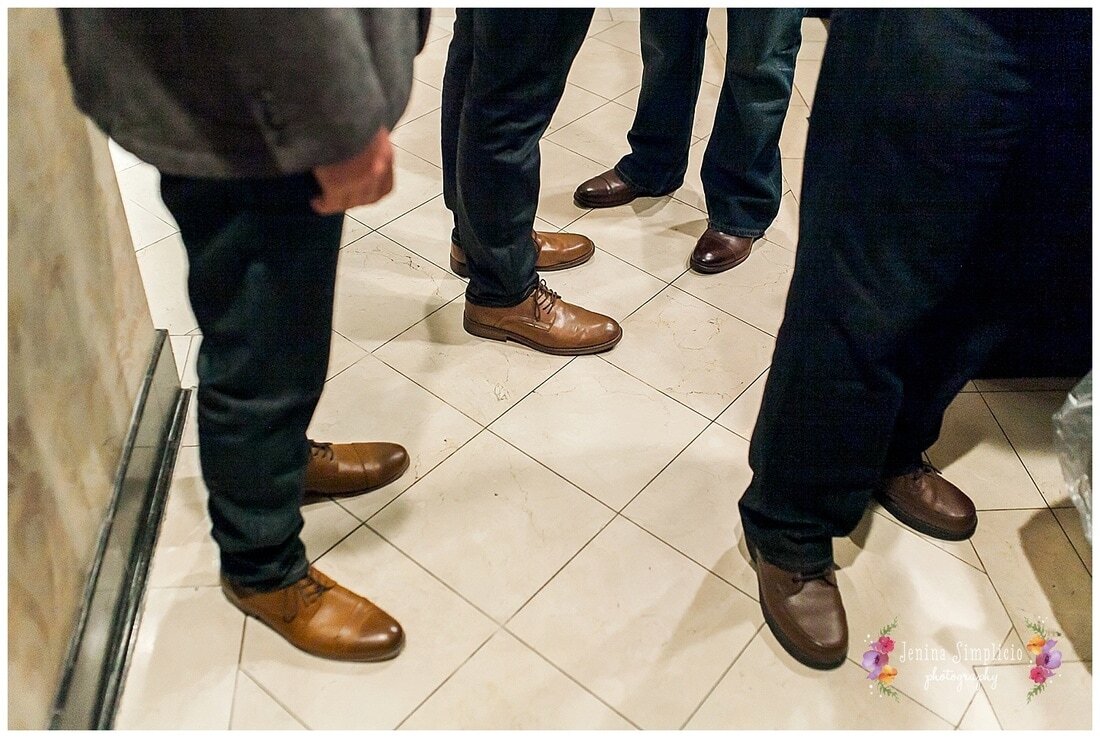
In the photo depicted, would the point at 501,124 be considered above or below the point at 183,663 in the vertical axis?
above

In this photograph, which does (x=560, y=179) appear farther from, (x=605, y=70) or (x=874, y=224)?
(x=874, y=224)

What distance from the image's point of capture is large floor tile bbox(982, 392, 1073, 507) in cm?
136

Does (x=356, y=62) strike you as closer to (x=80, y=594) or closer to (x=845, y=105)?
(x=845, y=105)

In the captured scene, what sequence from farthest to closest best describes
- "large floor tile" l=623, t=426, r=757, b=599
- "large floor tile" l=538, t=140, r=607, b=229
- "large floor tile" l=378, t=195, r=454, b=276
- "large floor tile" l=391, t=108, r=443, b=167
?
1. "large floor tile" l=391, t=108, r=443, b=167
2. "large floor tile" l=538, t=140, r=607, b=229
3. "large floor tile" l=378, t=195, r=454, b=276
4. "large floor tile" l=623, t=426, r=757, b=599

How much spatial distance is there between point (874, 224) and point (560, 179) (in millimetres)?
1223

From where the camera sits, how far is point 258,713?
40.8 inches

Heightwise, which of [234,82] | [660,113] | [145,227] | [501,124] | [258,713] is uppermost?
[234,82]

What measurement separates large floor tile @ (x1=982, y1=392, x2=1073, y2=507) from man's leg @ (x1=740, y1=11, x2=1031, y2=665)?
0.48 meters

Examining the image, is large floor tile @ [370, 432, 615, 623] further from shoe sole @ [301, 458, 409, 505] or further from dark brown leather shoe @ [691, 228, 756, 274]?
dark brown leather shoe @ [691, 228, 756, 274]

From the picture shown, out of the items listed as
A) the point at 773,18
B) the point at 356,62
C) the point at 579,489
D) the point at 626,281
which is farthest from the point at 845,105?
the point at 626,281

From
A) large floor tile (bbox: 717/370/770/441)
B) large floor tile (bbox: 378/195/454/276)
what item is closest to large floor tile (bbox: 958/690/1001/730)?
large floor tile (bbox: 717/370/770/441)

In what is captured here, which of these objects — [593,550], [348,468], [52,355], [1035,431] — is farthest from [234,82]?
[1035,431]

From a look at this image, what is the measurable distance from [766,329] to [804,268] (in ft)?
2.37

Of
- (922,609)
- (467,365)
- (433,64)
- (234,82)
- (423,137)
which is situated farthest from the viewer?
(433,64)
